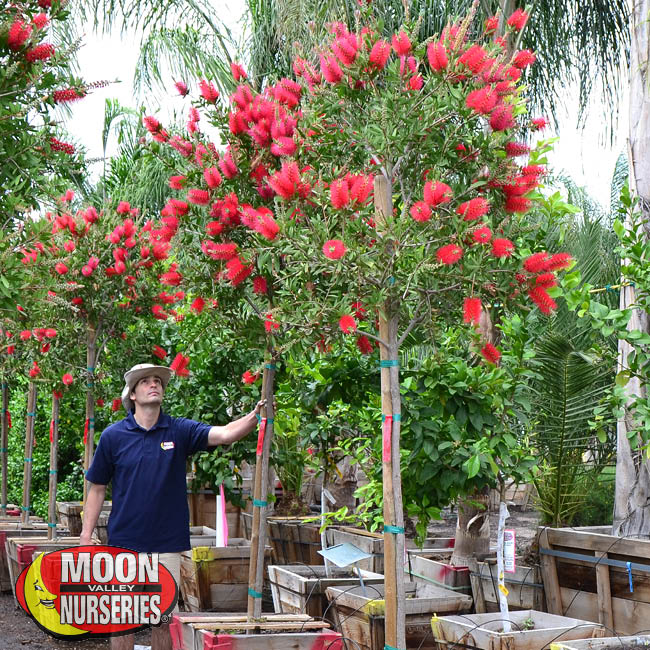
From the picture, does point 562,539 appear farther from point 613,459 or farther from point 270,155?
point 270,155

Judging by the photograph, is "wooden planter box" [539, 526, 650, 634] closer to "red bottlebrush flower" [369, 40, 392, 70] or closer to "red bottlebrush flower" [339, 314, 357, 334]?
"red bottlebrush flower" [339, 314, 357, 334]

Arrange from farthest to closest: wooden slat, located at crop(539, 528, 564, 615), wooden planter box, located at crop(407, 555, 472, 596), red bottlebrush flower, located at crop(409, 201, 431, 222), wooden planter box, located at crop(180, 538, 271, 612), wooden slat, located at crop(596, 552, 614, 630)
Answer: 1. wooden planter box, located at crop(180, 538, 271, 612)
2. wooden planter box, located at crop(407, 555, 472, 596)
3. wooden slat, located at crop(539, 528, 564, 615)
4. wooden slat, located at crop(596, 552, 614, 630)
5. red bottlebrush flower, located at crop(409, 201, 431, 222)

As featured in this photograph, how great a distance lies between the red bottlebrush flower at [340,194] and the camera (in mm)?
3395

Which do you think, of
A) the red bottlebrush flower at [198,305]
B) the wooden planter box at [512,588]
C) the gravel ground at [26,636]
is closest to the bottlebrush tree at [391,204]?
the red bottlebrush flower at [198,305]

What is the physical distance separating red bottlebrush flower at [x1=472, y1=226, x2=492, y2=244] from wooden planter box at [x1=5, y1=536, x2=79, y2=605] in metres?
4.48

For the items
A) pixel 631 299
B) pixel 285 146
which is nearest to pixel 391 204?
pixel 285 146

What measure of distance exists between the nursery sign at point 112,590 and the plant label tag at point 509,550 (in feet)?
5.01

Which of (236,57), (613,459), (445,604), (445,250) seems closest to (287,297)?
(445,250)

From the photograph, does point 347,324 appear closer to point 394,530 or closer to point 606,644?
point 394,530

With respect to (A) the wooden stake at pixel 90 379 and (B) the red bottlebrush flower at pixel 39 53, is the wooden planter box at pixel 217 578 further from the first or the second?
(B) the red bottlebrush flower at pixel 39 53

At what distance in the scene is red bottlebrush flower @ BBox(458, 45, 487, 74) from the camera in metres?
3.58

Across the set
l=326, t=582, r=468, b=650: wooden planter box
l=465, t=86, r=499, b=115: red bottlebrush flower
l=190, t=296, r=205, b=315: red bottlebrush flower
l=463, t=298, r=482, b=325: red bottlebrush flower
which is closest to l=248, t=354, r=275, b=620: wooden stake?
l=190, t=296, r=205, b=315: red bottlebrush flower

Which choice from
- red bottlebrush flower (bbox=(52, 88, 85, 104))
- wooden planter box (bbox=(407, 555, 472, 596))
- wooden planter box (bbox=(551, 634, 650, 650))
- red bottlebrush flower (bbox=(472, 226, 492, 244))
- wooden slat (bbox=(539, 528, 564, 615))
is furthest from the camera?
wooden planter box (bbox=(407, 555, 472, 596))

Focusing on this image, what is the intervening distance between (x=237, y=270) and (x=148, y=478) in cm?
116
